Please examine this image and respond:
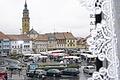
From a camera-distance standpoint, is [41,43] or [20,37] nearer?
[20,37]

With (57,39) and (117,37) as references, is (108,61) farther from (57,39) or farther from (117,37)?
(57,39)

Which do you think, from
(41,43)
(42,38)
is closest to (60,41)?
(41,43)

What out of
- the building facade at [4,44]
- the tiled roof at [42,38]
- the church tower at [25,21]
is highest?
the church tower at [25,21]

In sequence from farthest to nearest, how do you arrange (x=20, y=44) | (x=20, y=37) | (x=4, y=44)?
(x=20, y=37)
(x=20, y=44)
(x=4, y=44)

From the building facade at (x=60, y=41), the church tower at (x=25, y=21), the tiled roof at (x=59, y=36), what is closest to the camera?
the church tower at (x=25, y=21)

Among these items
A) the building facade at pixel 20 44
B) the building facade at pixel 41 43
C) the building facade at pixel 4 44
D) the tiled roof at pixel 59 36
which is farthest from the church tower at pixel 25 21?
the tiled roof at pixel 59 36

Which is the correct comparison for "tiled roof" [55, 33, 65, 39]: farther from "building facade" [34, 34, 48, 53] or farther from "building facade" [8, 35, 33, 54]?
"building facade" [8, 35, 33, 54]

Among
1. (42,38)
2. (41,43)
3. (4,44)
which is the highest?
(42,38)

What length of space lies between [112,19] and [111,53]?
0.27 feet

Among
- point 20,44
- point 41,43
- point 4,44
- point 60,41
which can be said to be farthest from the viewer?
point 41,43

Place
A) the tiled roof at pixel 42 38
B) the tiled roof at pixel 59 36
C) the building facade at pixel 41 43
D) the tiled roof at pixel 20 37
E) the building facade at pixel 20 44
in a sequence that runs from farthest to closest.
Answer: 1. the tiled roof at pixel 42 38
2. the building facade at pixel 41 43
3. the tiled roof at pixel 59 36
4. the tiled roof at pixel 20 37
5. the building facade at pixel 20 44

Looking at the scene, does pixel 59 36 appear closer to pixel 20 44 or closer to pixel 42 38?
pixel 42 38

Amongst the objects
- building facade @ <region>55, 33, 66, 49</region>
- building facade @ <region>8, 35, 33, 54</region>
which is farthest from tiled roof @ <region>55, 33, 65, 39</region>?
building facade @ <region>8, 35, 33, 54</region>

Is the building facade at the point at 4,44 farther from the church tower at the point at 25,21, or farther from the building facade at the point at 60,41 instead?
the building facade at the point at 60,41
